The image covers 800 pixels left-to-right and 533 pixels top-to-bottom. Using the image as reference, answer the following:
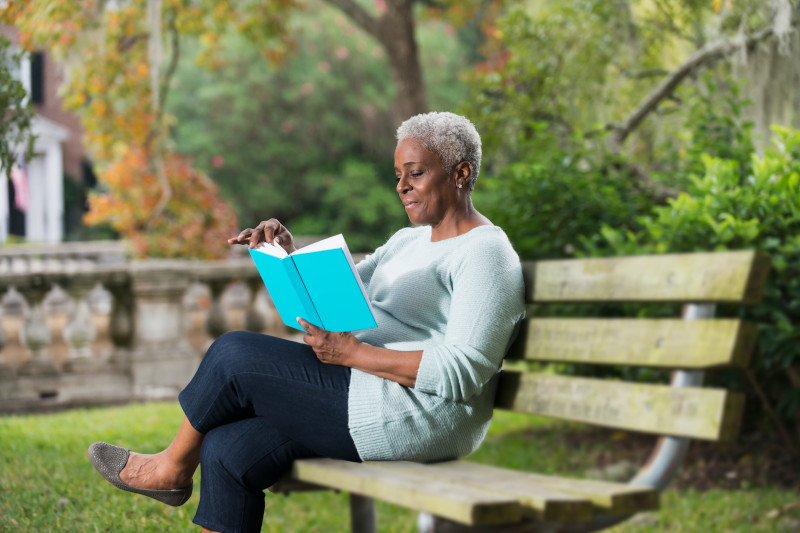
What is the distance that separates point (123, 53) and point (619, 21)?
180 inches

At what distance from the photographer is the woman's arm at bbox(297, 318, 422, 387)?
2287mm

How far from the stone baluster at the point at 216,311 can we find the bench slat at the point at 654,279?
13.8ft

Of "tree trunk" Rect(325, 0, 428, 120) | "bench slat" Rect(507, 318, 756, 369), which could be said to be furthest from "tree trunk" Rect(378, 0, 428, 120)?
"bench slat" Rect(507, 318, 756, 369)

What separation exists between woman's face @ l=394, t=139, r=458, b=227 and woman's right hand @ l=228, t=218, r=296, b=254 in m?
0.38

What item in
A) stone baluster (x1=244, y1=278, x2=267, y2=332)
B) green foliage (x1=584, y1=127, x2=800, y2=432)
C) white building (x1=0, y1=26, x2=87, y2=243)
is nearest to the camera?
green foliage (x1=584, y1=127, x2=800, y2=432)

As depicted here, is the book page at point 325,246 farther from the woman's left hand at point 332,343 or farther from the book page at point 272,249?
the woman's left hand at point 332,343

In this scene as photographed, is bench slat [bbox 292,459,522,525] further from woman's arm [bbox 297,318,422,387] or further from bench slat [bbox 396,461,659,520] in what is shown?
woman's arm [bbox 297,318,422,387]

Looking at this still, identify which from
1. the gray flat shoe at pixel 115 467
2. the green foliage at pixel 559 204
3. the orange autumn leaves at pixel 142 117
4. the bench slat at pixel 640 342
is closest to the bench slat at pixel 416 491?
the gray flat shoe at pixel 115 467

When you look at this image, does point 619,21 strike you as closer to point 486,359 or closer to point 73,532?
point 486,359

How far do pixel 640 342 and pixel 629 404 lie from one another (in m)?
0.16

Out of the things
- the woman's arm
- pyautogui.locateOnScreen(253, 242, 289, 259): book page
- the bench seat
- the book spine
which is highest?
pyautogui.locateOnScreen(253, 242, 289, 259): book page

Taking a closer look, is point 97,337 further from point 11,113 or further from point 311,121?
point 311,121

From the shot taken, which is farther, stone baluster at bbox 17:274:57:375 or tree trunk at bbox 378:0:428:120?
tree trunk at bbox 378:0:428:120

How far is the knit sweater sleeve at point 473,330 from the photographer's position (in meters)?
2.21
